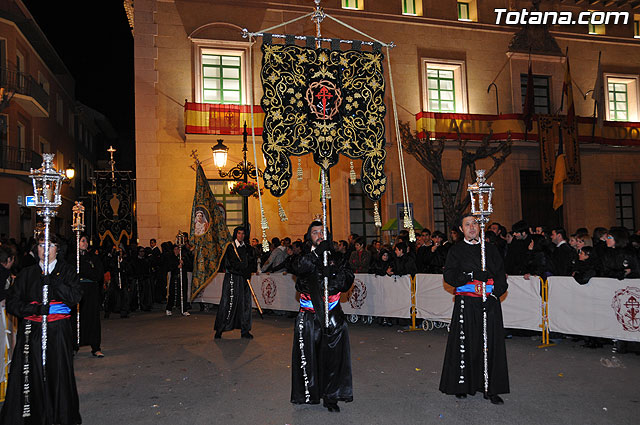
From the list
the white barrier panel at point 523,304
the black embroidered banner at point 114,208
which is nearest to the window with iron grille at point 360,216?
the black embroidered banner at point 114,208

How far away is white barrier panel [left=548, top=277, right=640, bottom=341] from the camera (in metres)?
8.30

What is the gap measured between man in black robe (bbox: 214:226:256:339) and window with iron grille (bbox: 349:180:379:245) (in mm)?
10186

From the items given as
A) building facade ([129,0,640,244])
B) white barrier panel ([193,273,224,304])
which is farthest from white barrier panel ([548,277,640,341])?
white barrier panel ([193,273,224,304])

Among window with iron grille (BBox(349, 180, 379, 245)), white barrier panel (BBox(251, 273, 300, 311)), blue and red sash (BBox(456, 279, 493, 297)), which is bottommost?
white barrier panel (BBox(251, 273, 300, 311))

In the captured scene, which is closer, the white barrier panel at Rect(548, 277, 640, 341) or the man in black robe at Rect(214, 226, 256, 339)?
the white barrier panel at Rect(548, 277, 640, 341)

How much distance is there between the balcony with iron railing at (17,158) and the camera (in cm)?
2295

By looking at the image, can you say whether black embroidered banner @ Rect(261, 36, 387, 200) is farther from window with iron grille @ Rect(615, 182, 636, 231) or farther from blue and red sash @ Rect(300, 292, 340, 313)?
window with iron grille @ Rect(615, 182, 636, 231)

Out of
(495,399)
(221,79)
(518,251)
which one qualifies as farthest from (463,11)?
(495,399)

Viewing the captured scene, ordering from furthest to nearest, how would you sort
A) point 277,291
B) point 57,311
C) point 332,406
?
1. point 277,291
2. point 332,406
3. point 57,311

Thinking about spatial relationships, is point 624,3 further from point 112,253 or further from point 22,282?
point 22,282

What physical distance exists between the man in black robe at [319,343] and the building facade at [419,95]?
10875 millimetres

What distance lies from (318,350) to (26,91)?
22.9 meters

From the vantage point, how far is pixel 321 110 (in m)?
6.93

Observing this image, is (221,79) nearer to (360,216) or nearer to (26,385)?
(360,216)
